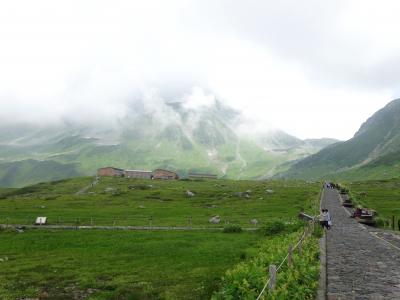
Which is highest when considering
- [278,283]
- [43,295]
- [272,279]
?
[272,279]

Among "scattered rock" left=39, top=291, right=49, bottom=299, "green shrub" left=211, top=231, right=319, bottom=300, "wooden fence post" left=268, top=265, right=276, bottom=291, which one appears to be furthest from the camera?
"scattered rock" left=39, top=291, right=49, bottom=299

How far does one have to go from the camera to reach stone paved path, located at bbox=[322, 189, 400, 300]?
24.2m

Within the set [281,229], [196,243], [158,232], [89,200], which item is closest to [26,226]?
[158,232]

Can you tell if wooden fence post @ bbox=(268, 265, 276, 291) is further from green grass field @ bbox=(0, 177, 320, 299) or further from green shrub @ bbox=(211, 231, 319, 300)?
green grass field @ bbox=(0, 177, 320, 299)

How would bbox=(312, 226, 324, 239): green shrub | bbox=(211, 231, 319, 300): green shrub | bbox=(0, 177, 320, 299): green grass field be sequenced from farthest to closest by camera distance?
bbox=(312, 226, 324, 239): green shrub < bbox=(0, 177, 320, 299): green grass field < bbox=(211, 231, 319, 300): green shrub

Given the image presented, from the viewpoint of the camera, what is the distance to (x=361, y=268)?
31062 millimetres

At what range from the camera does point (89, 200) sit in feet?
445

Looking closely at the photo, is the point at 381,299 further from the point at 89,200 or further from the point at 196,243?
the point at 89,200

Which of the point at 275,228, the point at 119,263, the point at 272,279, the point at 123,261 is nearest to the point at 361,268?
the point at 272,279

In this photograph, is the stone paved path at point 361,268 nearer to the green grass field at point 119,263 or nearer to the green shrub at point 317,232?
the green shrub at point 317,232

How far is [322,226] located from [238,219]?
27109 millimetres

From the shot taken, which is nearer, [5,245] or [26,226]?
[5,245]

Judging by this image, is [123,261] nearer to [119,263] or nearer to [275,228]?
[119,263]

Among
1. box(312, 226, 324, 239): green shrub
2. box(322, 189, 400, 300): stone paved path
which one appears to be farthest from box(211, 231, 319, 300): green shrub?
box(312, 226, 324, 239): green shrub
